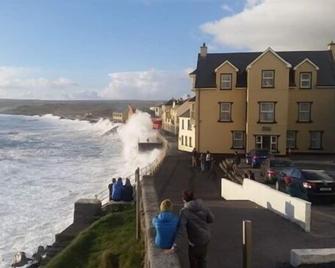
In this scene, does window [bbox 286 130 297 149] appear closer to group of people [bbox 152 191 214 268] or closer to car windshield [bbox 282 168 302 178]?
car windshield [bbox 282 168 302 178]

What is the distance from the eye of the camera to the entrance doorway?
127 feet

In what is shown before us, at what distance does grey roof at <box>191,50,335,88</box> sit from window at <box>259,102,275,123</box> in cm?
247

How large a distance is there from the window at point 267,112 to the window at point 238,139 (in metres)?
2.46

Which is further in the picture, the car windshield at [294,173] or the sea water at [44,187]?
the sea water at [44,187]

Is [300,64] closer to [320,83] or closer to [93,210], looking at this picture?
[320,83]

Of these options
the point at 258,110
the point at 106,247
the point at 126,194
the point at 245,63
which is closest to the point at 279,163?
the point at 126,194

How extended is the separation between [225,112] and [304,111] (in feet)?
21.1

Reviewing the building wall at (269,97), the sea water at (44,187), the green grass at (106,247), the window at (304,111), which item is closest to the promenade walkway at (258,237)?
the green grass at (106,247)

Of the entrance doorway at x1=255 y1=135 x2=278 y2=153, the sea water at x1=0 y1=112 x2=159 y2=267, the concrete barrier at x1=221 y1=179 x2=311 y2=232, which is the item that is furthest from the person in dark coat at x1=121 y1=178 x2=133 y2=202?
the entrance doorway at x1=255 y1=135 x2=278 y2=153

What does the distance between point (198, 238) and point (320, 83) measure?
113 feet

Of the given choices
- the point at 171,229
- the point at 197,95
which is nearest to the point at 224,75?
the point at 197,95

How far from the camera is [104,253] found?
13562 millimetres

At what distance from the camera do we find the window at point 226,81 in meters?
39.9

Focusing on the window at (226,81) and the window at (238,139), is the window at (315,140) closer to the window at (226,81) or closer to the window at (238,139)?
the window at (238,139)
